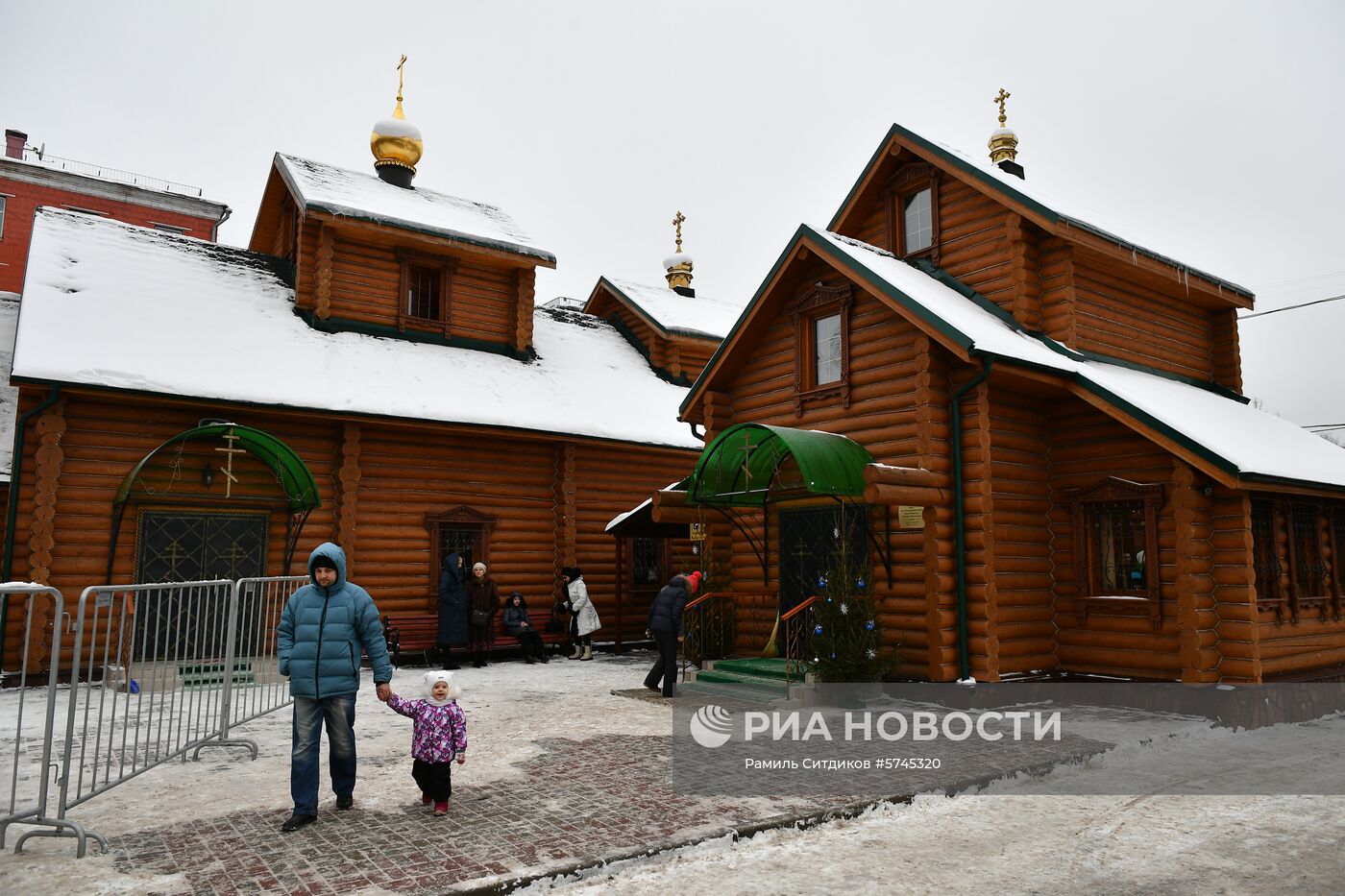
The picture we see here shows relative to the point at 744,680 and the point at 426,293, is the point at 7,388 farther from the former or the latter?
the point at 744,680

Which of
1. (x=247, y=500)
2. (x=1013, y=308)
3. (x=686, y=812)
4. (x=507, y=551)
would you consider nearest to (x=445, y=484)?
(x=507, y=551)

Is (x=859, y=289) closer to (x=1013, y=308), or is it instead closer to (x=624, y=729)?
(x=1013, y=308)

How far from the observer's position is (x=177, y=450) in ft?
45.6

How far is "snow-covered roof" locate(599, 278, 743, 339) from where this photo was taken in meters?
22.6

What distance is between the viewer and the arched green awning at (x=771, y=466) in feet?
37.3

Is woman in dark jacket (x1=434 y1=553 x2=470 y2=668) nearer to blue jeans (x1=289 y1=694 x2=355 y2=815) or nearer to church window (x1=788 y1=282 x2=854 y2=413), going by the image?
church window (x1=788 y1=282 x2=854 y2=413)

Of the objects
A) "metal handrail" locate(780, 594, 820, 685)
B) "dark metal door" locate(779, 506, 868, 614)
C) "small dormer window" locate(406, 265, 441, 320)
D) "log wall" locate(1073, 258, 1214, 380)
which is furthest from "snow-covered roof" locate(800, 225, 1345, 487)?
"small dormer window" locate(406, 265, 441, 320)

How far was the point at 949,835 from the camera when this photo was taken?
6.29 metres

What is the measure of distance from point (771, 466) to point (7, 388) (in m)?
12.7

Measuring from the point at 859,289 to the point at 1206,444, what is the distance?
15.9 feet

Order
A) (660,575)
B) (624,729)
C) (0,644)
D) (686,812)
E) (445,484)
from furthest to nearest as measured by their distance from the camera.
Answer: (660,575) → (445,484) → (0,644) → (624,729) → (686,812)

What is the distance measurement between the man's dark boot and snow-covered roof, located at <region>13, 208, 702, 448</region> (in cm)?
929

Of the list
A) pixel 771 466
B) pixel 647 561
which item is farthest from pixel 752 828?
pixel 647 561

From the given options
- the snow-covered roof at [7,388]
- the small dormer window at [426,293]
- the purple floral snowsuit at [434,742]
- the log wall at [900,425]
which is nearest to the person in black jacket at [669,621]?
the log wall at [900,425]
